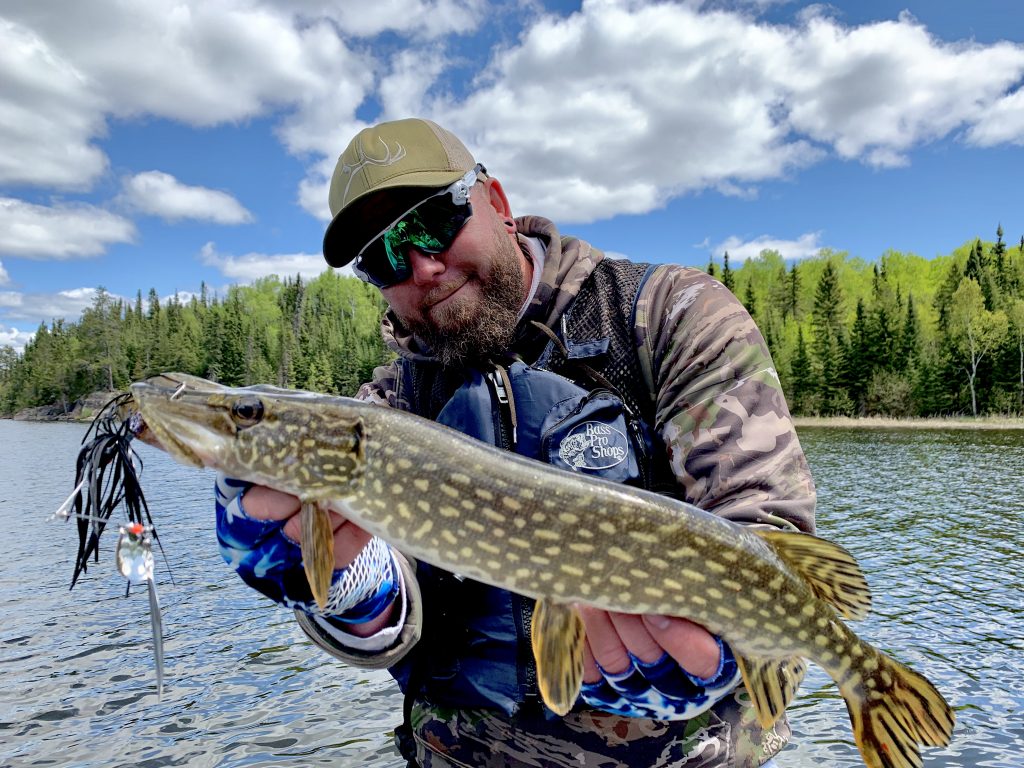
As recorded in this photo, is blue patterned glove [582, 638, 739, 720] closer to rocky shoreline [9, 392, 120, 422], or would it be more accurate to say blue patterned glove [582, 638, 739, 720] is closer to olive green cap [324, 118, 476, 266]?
olive green cap [324, 118, 476, 266]

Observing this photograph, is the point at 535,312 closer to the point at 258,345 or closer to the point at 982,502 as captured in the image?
the point at 982,502

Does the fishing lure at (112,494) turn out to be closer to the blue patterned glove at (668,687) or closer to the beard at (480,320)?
the beard at (480,320)

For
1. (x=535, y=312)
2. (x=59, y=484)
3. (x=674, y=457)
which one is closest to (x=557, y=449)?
(x=674, y=457)

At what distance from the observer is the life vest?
8.33 ft

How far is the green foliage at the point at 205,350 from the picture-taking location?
247 ft

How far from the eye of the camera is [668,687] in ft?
6.66

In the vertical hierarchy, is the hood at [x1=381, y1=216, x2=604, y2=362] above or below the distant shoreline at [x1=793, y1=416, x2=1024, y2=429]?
above

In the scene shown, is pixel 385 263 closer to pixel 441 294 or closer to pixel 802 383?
pixel 441 294

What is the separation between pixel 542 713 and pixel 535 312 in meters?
1.57

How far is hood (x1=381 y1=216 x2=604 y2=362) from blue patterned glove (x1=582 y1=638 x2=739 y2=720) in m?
1.37

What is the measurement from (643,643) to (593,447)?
0.75 metres

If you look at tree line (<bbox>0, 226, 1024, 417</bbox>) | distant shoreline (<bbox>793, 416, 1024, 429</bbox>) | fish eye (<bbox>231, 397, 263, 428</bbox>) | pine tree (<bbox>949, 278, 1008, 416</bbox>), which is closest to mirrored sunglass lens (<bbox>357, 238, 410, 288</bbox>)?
fish eye (<bbox>231, 397, 263, 428</bbox>)

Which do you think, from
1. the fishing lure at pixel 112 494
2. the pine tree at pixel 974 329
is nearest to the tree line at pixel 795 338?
the pine tree at pixel 974 329

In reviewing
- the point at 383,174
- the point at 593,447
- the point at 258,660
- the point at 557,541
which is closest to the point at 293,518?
the point at 557,541
